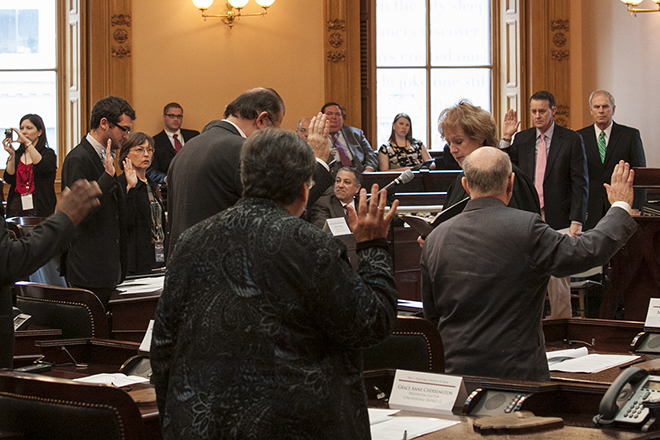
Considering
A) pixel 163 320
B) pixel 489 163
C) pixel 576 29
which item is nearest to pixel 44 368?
pixel 163 320

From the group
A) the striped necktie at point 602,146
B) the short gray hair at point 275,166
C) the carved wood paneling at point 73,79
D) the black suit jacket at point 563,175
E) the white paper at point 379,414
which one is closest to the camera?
the short gray hair at point 275,166

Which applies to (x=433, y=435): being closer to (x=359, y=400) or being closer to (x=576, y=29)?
(x=359, y=400)

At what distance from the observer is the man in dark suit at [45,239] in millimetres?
1948

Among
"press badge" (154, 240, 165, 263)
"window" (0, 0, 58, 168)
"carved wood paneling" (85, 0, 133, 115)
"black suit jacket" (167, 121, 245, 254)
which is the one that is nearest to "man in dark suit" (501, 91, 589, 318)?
"press badge" (154, 240, 165, 263)

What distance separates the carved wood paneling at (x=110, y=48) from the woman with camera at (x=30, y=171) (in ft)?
5.13

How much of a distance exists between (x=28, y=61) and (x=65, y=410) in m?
8.26

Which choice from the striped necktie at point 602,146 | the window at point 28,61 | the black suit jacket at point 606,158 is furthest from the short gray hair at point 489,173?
the window at point 28,61

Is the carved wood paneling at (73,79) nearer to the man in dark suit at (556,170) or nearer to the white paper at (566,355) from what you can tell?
the man in dark suit at (556,170)

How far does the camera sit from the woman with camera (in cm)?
697

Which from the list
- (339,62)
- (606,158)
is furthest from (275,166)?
(339,62)

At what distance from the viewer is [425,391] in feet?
6.32

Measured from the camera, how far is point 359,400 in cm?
148

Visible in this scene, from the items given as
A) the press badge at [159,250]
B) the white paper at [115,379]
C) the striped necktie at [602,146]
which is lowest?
the white paper at [115,379]

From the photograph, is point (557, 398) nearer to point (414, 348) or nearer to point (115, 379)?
point (414, 348)
